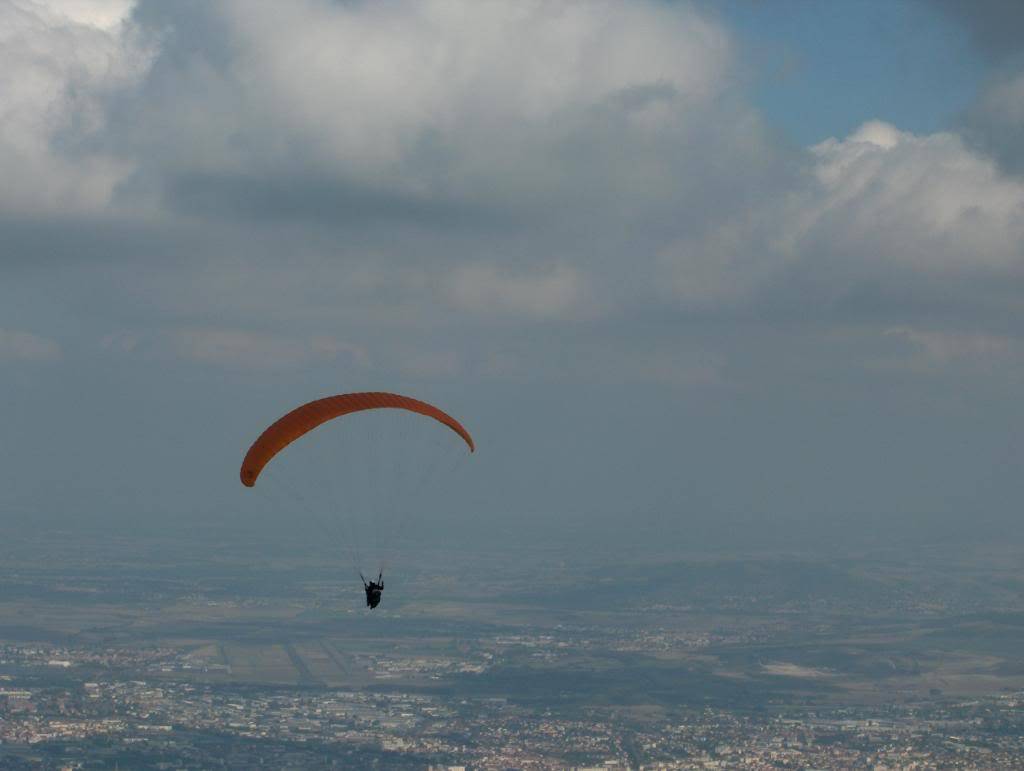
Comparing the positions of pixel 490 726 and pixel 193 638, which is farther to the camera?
pixel 193 638

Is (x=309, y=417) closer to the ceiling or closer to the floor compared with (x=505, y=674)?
closer to the ceiling

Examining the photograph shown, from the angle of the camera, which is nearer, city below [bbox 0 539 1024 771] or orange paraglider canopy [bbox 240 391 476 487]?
orange paraglider canopy [bbox 240 391 476 487]

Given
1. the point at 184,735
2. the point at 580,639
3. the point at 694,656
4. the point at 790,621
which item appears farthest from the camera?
the point at 790,621

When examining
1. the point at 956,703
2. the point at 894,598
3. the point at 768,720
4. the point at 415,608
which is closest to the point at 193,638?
the point at 415,608

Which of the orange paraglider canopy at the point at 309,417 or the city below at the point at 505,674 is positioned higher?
the orange paraglider canopy at the point at 309,417

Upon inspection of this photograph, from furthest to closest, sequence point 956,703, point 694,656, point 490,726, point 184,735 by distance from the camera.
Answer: point 694,656 → point 956,703 → point 490,726 → point 184,735

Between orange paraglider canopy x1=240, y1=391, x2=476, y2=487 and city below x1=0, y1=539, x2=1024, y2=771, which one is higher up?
orange paraglider canopy x1=240, y1=391, x2=476, y2=487

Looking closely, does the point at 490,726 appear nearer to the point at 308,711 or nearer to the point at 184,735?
the point at 308,711

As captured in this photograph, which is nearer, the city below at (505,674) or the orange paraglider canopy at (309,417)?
the orange paraglider canopy at (309,417)
